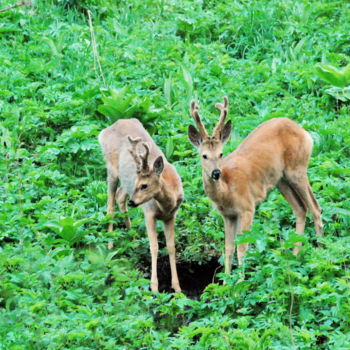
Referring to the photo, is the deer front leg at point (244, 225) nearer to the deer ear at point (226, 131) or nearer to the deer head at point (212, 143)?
the deer head at point (212, 143)

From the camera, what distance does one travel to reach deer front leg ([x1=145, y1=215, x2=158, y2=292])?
8680mm

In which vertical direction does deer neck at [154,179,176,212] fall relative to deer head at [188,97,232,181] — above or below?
below

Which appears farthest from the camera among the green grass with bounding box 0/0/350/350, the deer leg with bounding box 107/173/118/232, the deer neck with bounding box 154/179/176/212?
the deer leg with bounding box 107/173/118/232

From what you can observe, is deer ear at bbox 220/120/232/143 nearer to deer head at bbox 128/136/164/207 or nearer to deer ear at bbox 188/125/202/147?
deer ear at bbox 188/125/202/147

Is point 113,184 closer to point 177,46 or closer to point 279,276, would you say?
point 279,276

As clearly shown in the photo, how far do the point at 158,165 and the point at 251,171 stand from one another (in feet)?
3.29

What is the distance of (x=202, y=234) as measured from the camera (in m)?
9.36

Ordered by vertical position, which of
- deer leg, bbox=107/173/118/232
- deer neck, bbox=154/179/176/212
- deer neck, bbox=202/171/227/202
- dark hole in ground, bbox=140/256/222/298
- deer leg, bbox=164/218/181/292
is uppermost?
deer neck, bbox=202/171/227/202

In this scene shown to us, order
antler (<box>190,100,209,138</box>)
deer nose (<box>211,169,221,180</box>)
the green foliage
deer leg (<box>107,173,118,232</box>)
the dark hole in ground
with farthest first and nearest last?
the green foliage
deer leg (<box>107,173,118,232</box>)
the dark hole in ground
antler (<box>190,100,209,138</box>)
deer nose (<box>211,169,221,180</box>)

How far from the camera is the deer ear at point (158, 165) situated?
8.75 metres

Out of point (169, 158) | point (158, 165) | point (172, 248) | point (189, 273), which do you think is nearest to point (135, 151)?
point (158, 165)

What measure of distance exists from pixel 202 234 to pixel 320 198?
141 centimetres

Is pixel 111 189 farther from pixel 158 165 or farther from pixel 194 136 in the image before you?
pixel 194 136

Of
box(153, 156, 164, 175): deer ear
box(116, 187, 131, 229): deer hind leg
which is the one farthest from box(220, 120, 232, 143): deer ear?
box(116, 187, 131, 229): deer hind leg
